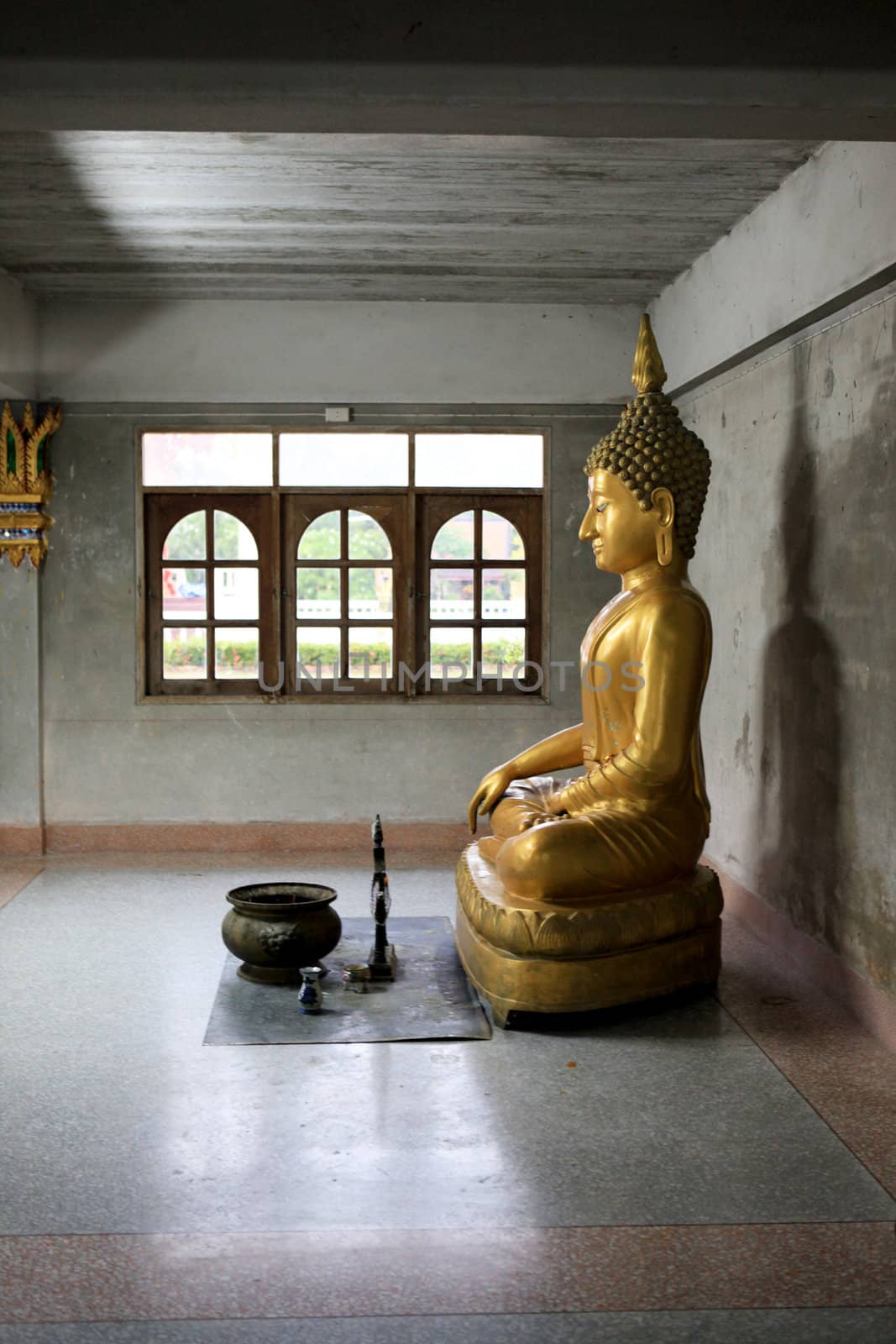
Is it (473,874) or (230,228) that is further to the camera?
(230,228)

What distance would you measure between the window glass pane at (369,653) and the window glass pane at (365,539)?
0.40 metres

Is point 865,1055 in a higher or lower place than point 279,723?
lower

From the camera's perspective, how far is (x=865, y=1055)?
12.8 ft

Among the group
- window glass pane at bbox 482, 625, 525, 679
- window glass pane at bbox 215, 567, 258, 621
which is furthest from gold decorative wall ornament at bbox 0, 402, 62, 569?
window glass pane at bbox 482, 625, 525, 679

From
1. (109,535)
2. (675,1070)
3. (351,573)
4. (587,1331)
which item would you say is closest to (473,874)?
(675,1070)

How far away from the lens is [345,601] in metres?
6.89

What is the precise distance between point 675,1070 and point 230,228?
378cm

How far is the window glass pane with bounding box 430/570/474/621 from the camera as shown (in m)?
6.91

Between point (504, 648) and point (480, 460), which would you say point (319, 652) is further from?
point (480, 460)

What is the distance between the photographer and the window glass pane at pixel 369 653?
6938 mm

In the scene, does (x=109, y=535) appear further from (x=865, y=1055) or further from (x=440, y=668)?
(x=865, y=1055)

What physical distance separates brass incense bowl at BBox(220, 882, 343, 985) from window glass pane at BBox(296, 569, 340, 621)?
255 cm

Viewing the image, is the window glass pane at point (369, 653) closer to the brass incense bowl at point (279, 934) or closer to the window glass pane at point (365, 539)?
the window glass pane at point (365, 539)

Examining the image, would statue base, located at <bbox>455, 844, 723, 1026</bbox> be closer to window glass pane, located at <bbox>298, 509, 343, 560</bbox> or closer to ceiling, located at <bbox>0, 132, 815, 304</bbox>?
ceiling, located at <bbox>0, 132, 815, 304</bbox>
